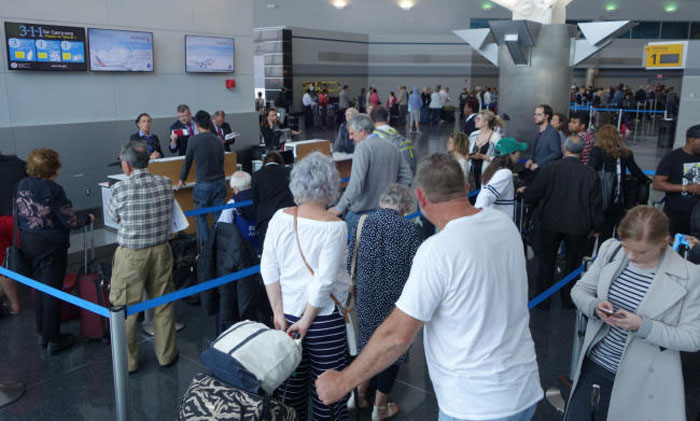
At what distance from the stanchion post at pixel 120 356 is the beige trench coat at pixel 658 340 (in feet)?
7.49

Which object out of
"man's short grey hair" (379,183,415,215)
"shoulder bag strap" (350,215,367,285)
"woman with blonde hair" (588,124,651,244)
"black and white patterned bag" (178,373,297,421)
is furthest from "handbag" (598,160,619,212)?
"black and white patterned bag" (178,373,297,421)

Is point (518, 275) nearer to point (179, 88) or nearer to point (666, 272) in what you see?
point (666, 272)

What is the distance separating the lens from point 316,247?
267 cm

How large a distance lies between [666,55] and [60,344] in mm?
13979

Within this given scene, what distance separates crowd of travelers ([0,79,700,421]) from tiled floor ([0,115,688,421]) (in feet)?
0.54

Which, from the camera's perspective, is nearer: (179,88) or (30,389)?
(30,389)

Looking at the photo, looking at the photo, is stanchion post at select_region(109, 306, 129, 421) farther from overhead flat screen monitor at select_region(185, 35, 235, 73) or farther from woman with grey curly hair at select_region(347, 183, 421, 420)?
overhead flat screen monitor at select_region(185, 35, 235, 73)

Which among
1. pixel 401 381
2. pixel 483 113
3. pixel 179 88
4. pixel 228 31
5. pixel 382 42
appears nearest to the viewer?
pixel 401 381

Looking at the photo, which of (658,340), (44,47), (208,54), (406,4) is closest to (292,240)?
(658,340)

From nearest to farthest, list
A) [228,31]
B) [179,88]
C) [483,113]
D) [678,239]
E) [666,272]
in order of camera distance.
Result: [666,272] → [678,239] → [483,113] → [179,88] → [228,31]

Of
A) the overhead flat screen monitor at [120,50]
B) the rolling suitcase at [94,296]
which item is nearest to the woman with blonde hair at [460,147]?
the rolling suitcase at [94,296]

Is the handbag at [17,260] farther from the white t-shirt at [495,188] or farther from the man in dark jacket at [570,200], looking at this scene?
the man in dark jacket at [570,200]

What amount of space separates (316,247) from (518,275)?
41.5 inches

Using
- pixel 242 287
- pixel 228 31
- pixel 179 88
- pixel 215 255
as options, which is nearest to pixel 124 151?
pixel 215 255
